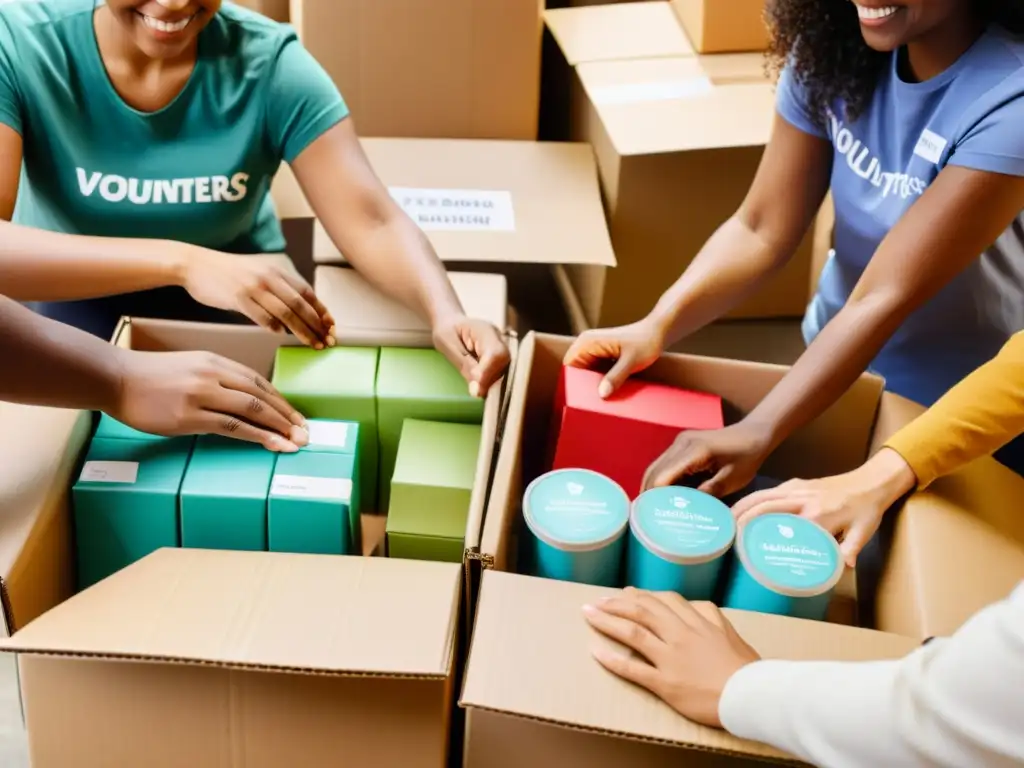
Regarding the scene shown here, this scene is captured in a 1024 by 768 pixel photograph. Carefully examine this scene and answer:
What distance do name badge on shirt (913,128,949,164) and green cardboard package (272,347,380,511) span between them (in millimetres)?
675

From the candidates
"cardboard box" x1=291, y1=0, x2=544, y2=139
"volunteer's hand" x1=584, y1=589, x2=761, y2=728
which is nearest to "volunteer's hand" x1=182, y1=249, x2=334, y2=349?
"volunteer's hand" x1=584, y1=589, x2=761, y2=728

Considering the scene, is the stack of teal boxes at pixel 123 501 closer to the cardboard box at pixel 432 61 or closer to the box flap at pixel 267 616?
the box flap at pixel 267 616

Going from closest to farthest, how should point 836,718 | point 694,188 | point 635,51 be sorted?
point 836,718 < point 694,188 < point 635,51

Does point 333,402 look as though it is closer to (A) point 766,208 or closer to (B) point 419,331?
(B) point 419,331

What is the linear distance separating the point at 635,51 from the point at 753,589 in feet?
4.56

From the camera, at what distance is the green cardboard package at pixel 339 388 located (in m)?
1.10

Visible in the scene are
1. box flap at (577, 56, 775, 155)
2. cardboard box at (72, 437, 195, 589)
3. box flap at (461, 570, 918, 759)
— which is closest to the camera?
box flap at (461, 570, 918, 759)

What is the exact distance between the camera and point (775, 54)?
130 centimetres

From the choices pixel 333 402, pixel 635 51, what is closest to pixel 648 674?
pixel 333 402

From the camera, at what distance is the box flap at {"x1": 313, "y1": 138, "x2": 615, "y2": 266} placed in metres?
1.60

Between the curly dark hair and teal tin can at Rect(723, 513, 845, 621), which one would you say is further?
the curly dark hair

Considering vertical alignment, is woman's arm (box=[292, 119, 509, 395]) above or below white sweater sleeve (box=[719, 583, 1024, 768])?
above

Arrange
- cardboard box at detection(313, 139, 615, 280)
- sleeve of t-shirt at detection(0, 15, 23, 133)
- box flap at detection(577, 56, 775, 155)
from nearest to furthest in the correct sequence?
1. sleeve of t-shirt at detection(0, 15, 23, 133)
2. cardboard box at detection(313, 139, 615, 280)
3. box flap at detection(577, 56, 775, 155)

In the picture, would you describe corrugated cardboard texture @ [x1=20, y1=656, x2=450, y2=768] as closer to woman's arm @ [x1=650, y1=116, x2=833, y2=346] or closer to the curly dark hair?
woman's arm @ [x1=650, y1=116, x2=833, y2=346]
